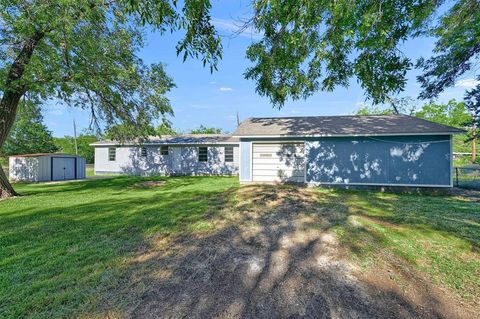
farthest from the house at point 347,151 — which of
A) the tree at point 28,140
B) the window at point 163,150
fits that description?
the tree at point 28,140

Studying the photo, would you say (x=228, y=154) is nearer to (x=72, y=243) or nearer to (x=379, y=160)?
(x=379, y=160)

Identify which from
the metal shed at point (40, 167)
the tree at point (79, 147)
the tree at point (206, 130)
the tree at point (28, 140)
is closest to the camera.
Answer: the metal shed at point (40, 167)

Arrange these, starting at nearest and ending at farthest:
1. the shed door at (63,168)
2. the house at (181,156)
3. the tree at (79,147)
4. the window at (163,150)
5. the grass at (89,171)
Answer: the shed door at (63,168)
the house at (181,156)
the window at (163,150)
the grass at (89,171)
the tree at (79,147)

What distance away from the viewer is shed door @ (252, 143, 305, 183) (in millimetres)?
12656

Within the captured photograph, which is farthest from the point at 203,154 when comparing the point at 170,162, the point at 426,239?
the point at 426,239

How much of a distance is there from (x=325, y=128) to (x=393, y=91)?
8.06 meters

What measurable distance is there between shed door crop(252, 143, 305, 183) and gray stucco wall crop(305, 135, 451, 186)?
1.72 feet

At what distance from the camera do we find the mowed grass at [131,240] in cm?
325

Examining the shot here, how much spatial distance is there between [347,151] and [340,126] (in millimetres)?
1557

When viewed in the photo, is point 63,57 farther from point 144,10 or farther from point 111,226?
point 144,10

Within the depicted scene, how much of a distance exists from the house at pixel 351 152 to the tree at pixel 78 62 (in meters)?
5.14

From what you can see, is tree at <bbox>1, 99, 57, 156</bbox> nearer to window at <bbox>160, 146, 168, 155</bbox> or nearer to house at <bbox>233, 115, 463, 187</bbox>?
window at <bbox>160, 146, 168, 155</bbox>

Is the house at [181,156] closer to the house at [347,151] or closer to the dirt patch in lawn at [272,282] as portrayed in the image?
the house at [347,151]

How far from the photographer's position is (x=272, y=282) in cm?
348
